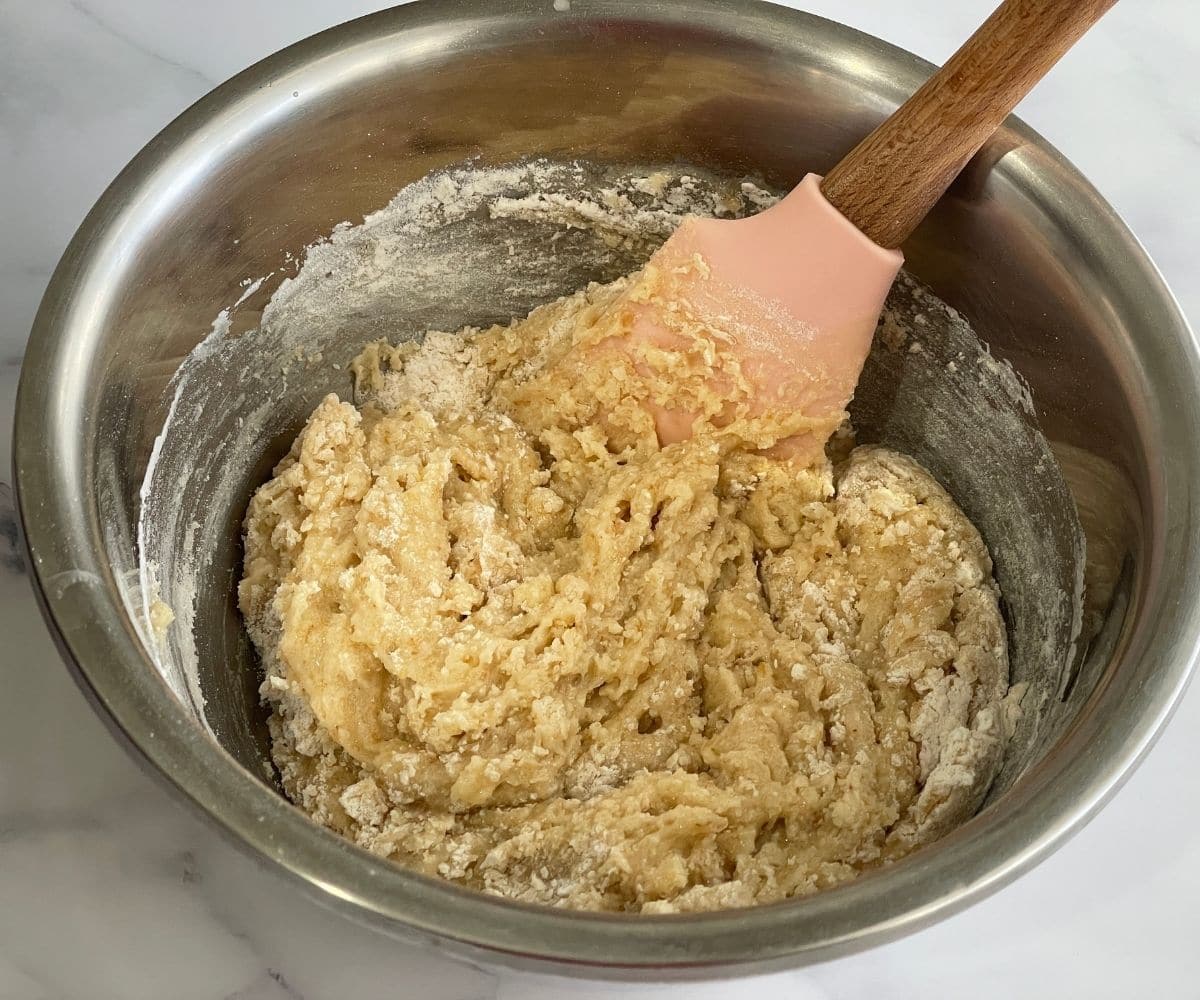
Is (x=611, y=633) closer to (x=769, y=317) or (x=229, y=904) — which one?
(x=769, y=317)

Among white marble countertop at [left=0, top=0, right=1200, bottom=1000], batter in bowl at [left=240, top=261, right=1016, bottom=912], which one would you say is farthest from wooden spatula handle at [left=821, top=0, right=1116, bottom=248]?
white marble countertop at [left=0, top=0, right=1200, bottom=1000]

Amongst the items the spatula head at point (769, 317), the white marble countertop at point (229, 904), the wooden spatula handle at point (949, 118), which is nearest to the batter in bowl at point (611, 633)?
the spatula head at point (769, 317)

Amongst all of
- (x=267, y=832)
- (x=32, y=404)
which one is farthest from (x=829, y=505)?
(x=32, y=404)

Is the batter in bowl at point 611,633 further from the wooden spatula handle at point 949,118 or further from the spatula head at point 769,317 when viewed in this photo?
the wooden spatula handle at point 949,118

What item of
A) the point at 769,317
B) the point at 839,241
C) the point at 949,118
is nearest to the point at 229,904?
the point at 769,317

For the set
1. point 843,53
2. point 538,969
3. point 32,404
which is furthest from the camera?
point 843,53

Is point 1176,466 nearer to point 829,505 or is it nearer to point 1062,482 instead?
point 1062,482

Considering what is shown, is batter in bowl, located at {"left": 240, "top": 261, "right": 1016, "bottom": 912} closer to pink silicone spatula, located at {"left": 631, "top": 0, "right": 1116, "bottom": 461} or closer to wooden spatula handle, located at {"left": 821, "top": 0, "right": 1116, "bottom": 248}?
pink silicone spatula, located at {"left": 631, "top": 0, "right": 1116, "bottom": 461}

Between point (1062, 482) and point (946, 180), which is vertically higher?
point (946, 180)
